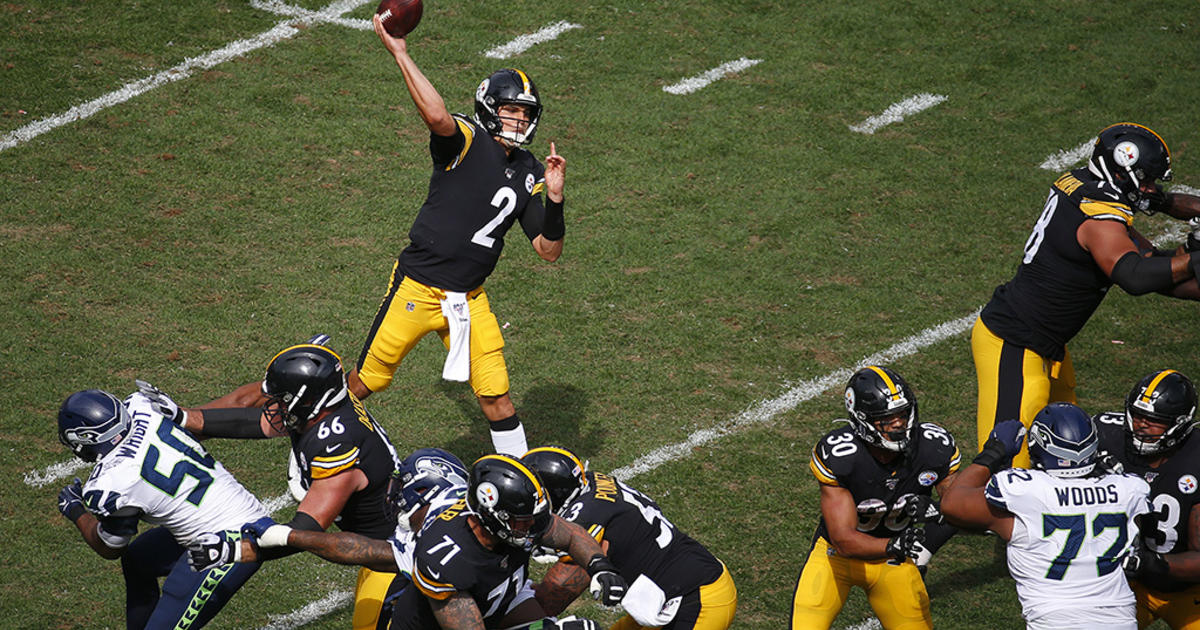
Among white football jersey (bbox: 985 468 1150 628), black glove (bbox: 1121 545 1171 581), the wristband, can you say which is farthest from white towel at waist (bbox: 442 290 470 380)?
→ black glove (bbox: 1121 545 1171 581)

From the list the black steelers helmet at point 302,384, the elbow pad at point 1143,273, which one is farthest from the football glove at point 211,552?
the elbow pad at point 1143,273

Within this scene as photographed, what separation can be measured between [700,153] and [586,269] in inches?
79.7

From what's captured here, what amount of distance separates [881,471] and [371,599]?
8.01 feet

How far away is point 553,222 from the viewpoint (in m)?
7.06

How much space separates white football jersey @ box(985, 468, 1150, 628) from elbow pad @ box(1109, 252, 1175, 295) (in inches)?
66.4

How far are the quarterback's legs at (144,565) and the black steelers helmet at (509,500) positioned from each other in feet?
6.46

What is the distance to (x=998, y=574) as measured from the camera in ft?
23.0

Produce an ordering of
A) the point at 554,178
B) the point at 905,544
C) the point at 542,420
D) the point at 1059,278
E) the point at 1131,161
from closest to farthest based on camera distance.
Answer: the point at 905,544, the point at 1131,161, the point at 1059,278, the point at 554,178, the point at 542,420

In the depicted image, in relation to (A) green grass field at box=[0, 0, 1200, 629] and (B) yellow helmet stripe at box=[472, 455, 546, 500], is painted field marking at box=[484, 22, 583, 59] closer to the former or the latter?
(A) green grass field at box=[0, 0, 1200, 629]

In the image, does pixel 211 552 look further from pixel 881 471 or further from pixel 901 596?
pixel 901 596

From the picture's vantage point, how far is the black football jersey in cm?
670

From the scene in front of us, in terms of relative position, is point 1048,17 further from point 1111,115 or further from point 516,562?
point 516,562

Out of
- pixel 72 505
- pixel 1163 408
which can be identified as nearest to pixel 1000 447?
pixel 1163 408

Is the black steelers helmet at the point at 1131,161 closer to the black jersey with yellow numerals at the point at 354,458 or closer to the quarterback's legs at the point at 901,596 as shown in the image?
the quarterback's legs at the point at 901,596
